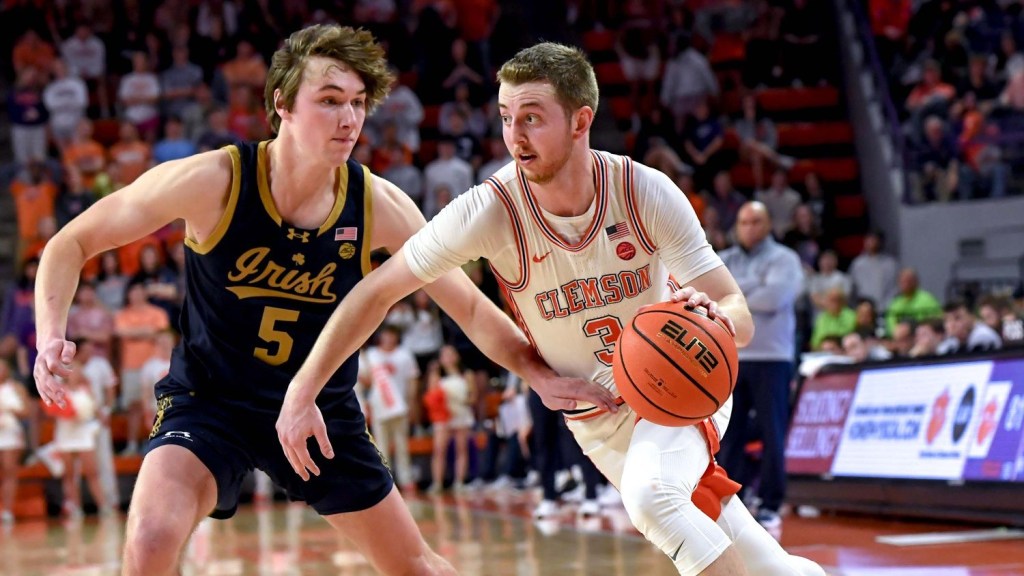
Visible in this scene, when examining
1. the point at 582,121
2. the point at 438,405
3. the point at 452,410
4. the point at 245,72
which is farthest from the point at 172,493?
the point at 245,72

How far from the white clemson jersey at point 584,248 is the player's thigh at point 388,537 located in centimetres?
80

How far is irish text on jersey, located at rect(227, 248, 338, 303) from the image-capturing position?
14.1ft

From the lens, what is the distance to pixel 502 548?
841cm

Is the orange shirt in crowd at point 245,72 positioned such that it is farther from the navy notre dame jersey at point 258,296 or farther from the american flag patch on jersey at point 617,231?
the american flag patch on jersey at point 617,231

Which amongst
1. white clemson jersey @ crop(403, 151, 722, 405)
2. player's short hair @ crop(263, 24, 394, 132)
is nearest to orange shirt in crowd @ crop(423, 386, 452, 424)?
player's short hair @ crop(263, 24, 394, 132)

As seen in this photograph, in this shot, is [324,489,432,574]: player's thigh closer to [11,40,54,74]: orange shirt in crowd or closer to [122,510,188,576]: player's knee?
[122,510,188,576]: player's knee

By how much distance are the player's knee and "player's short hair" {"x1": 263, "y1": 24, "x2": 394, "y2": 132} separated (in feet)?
4.71

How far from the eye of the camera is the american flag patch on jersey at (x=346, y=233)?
14.4 ft

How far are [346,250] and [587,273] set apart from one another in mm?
898

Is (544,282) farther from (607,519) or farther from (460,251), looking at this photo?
(607,519)

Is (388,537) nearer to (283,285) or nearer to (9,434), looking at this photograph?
(283,285)

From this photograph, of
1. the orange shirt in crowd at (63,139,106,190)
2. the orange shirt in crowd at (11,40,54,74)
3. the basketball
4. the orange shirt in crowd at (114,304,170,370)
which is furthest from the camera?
the orange shirt in crowd at (11,40,54,74)

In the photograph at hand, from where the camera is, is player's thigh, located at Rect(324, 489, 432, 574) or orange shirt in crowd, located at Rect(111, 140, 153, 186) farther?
orange shirt in crowd, located at Rect(111, 140, 153, 186)

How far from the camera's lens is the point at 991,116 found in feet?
51.5
